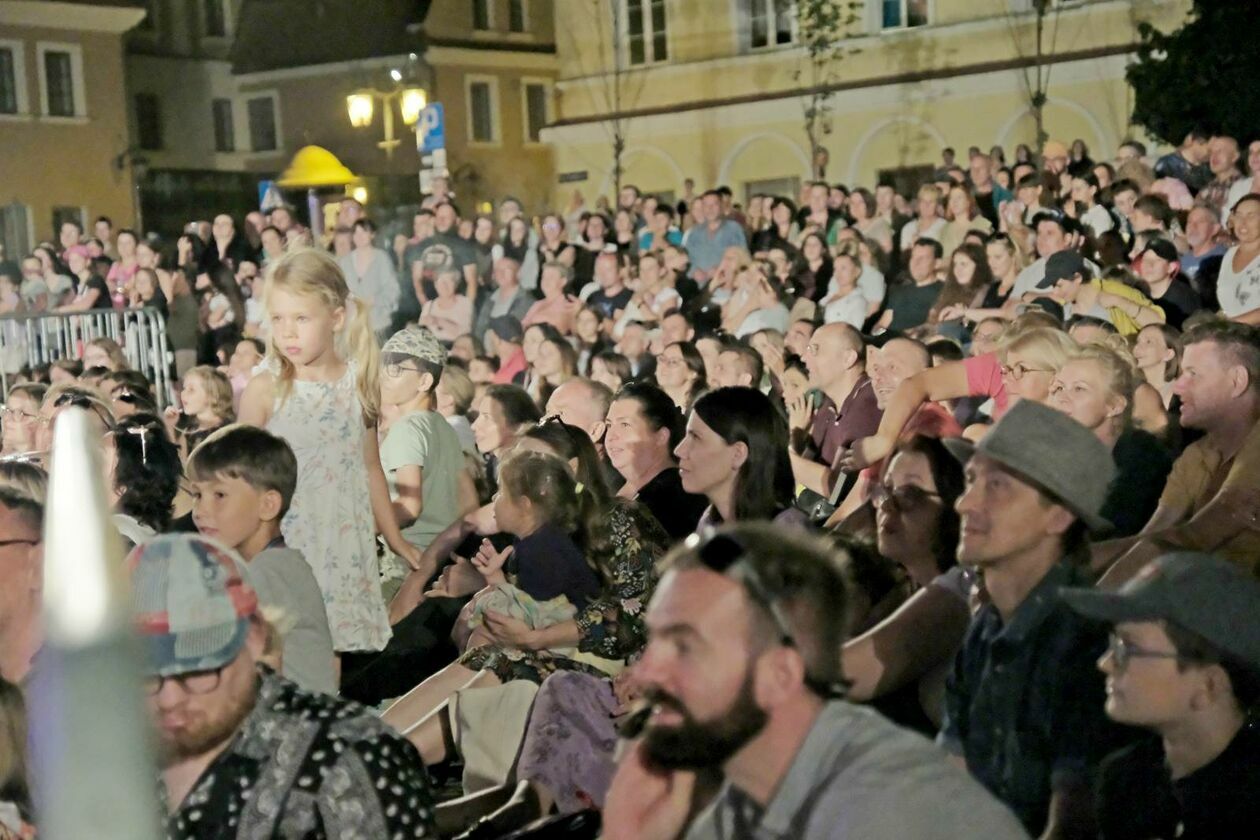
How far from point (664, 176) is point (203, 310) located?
2047cm

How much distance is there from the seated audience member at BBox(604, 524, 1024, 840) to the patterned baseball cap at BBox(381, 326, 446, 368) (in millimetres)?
5471

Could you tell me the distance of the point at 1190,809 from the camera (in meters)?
3.23

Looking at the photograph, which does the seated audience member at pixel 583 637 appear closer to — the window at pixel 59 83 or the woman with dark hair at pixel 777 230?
the woman with dark hair at pixel 777 230

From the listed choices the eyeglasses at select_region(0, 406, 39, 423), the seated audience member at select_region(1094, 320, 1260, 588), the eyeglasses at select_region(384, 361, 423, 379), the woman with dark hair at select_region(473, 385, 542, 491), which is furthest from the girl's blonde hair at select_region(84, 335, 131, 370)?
the seated audience member at select_region(1094, 320, 1260, 588)

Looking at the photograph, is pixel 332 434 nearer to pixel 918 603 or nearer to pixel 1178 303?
pixel 918 603

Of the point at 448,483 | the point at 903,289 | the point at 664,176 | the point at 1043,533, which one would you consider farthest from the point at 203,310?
the point at 664,176

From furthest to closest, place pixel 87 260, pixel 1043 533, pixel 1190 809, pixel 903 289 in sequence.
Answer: pixel 87 260
pixel 903 289
pixel 1043 533
pixel 1190 809

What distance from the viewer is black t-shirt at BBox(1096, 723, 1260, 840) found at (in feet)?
10.4

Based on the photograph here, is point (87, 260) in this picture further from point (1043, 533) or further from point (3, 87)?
point (3, 87)

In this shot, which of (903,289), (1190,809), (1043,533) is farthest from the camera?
(903,289)

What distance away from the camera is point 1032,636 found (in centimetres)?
357

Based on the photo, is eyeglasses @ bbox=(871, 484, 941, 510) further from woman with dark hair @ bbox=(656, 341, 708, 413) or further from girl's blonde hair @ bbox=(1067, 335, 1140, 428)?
woman with dark hair @ bbox=(656, 341, 708, 413)

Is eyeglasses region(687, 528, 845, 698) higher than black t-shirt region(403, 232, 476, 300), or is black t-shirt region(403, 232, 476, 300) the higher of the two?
black t-shirt region(403, 232, 476, 300)

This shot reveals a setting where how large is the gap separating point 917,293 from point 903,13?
796 inches
